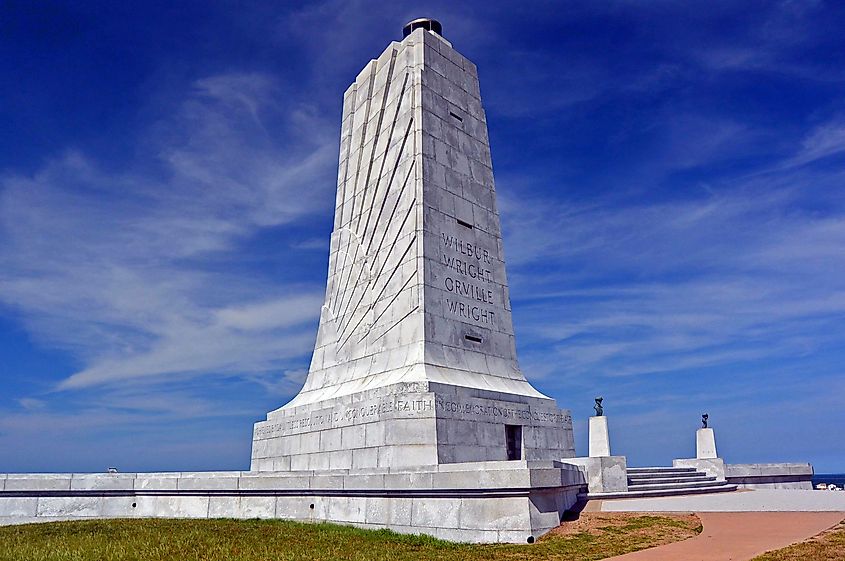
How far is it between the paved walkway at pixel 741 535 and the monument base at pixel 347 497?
2315mm

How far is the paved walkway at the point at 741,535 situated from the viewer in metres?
10.2

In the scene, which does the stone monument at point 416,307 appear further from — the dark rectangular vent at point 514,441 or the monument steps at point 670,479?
the monument steps at point 670,479

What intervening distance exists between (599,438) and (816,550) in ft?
40.4

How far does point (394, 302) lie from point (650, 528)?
9.02 metres

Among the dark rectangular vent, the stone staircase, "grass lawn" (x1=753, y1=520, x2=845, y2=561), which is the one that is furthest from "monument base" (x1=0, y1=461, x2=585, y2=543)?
"grass lawn" (x1=753, y1=520, x2=845, y2=561)

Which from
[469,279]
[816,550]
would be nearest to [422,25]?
[469,279]

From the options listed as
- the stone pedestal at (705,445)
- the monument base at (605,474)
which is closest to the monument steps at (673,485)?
the monument base at (605,474)

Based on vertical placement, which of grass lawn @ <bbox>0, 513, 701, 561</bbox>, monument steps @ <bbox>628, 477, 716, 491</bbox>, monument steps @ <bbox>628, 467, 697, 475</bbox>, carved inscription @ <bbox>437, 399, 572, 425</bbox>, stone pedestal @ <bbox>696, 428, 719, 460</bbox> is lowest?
grass lawn @ <bbox>0, 513, 701, 561</bbox>

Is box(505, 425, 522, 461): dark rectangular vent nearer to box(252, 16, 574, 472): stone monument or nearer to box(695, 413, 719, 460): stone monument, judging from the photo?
box(252, 16, 574, 472): stone monument

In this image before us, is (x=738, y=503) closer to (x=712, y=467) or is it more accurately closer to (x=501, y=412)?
(x=501, y=412)

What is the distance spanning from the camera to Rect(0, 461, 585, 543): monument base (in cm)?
1244

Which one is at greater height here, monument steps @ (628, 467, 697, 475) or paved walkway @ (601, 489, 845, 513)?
monument steps @ (628, 467, 697, 475)

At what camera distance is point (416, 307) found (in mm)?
18047

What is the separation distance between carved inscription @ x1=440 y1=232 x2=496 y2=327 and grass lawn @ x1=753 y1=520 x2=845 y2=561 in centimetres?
1011
